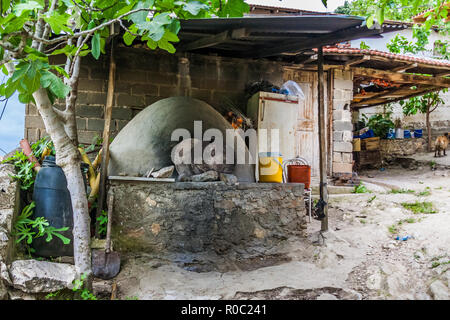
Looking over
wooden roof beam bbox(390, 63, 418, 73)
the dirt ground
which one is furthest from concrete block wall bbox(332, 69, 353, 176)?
the dirt ground

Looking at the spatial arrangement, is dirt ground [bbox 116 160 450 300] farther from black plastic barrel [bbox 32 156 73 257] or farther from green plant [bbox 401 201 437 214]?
black plastic barrel [bbox 32 156 73 257]

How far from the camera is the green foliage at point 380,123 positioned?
1077 centimetres

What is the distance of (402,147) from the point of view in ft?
34.5

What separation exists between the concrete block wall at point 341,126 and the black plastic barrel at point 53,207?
5135 mm

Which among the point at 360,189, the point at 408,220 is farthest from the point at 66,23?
the point at 360,189

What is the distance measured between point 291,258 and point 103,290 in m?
2.06

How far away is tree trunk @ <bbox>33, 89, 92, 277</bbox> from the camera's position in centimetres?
312

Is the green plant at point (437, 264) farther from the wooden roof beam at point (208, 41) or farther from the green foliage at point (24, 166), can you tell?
the green foliage at point (24, 166)

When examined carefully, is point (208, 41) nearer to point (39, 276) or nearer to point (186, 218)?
point (186, 218)

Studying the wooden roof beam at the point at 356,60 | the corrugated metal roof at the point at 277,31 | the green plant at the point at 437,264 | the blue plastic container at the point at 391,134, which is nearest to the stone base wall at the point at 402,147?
the blue plastic container at the point at 391,134

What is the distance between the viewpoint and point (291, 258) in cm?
395

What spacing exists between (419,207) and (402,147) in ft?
19.0

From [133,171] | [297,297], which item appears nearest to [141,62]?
[133,171]

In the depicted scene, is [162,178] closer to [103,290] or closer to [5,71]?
[103,290]
